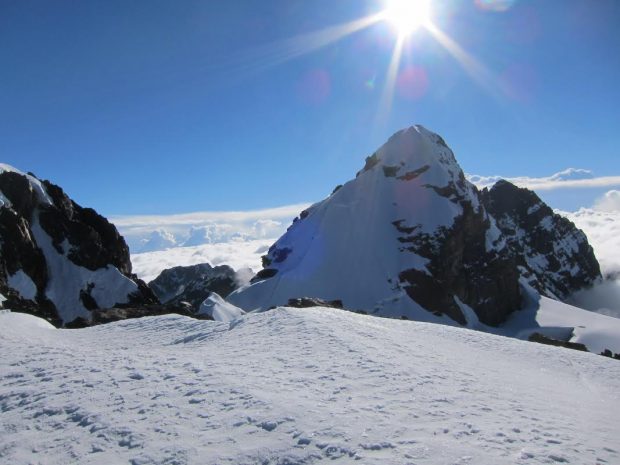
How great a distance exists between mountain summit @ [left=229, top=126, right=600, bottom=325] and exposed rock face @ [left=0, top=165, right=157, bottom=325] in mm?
19734

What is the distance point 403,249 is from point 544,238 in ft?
345

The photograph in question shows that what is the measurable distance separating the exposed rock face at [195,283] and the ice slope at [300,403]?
79522 millimetres

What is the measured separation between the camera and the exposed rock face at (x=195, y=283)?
129500 mm

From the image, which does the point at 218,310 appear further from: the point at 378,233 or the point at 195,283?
the point at 195,283

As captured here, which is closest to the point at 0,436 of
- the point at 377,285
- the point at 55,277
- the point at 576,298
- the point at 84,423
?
the point at 84,423

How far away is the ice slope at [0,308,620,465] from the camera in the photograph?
9.41 metres

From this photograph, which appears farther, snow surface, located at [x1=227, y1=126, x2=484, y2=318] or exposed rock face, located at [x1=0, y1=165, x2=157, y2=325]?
snow surface, located at [x1=227, y1=126, x2=484, y2=318]

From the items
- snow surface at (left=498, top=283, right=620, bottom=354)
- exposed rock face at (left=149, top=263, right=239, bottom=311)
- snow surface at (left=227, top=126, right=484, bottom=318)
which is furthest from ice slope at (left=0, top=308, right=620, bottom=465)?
exposed rock face at (left=149, top=263, right=239, bottom=311)

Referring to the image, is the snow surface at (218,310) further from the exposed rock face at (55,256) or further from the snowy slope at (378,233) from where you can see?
the exposed rock face at (55,256)

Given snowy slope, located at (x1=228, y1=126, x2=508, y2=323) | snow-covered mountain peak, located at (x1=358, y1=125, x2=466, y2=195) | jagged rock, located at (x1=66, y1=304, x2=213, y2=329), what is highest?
snow-covered mountain peak, located at (x1=358, y1=125, x2=466, y2=195)

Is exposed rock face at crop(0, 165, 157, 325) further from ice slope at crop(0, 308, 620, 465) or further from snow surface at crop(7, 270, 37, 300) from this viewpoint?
ice slope at crop(0, 308, 620, 465)

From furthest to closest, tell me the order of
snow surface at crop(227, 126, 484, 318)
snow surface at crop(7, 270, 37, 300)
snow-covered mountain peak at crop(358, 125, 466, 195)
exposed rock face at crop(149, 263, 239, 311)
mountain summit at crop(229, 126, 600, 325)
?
exposed rock face at crop(149, 263, 239, 311) < snow-covered mountain peak at crop(358, 125, 466, 195) < mountain summit at crop(229, 126, 600, 325) < snow surface at crop(227, 126, 484, 318) < snow surface at crop(7, 270, 37, 300)

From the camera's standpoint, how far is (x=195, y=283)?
143 metres

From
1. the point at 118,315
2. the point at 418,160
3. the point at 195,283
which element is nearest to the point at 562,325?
the point at 418,160
